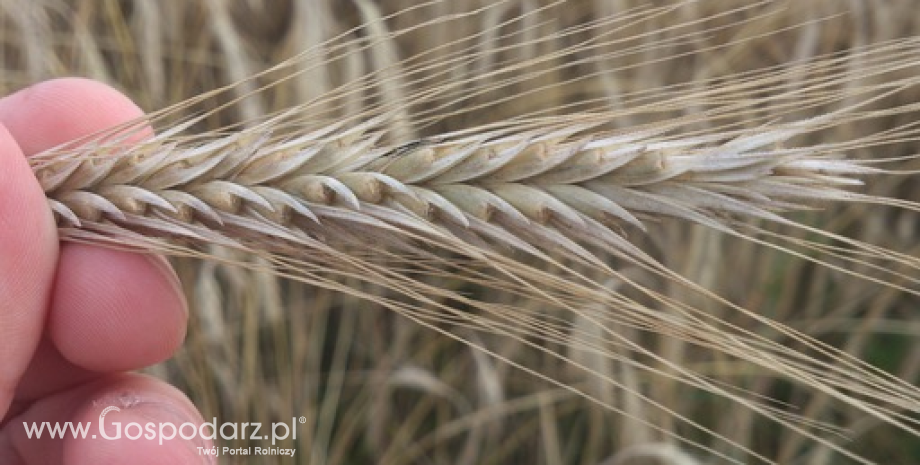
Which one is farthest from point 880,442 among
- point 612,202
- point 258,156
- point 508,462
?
point 258,156

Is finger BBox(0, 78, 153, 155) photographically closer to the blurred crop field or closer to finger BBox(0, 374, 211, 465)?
finger BBox(0, 374, 211, 465)

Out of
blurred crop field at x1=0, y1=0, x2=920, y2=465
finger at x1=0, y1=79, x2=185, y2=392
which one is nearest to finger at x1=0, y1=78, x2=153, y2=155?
finger at x1=0, y1=79, x2=185, y2=392

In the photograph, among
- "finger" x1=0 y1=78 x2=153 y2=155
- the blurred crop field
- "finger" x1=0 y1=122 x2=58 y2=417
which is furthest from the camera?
the blurred crop field

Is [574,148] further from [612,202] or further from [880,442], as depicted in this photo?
[880,442]

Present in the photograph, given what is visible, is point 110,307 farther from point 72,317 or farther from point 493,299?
point 493,299

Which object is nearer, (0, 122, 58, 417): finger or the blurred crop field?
(0, 122, 58, 417): finger

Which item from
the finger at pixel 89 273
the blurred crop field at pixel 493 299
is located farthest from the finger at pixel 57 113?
the blurred crop field at pixel 493 299
